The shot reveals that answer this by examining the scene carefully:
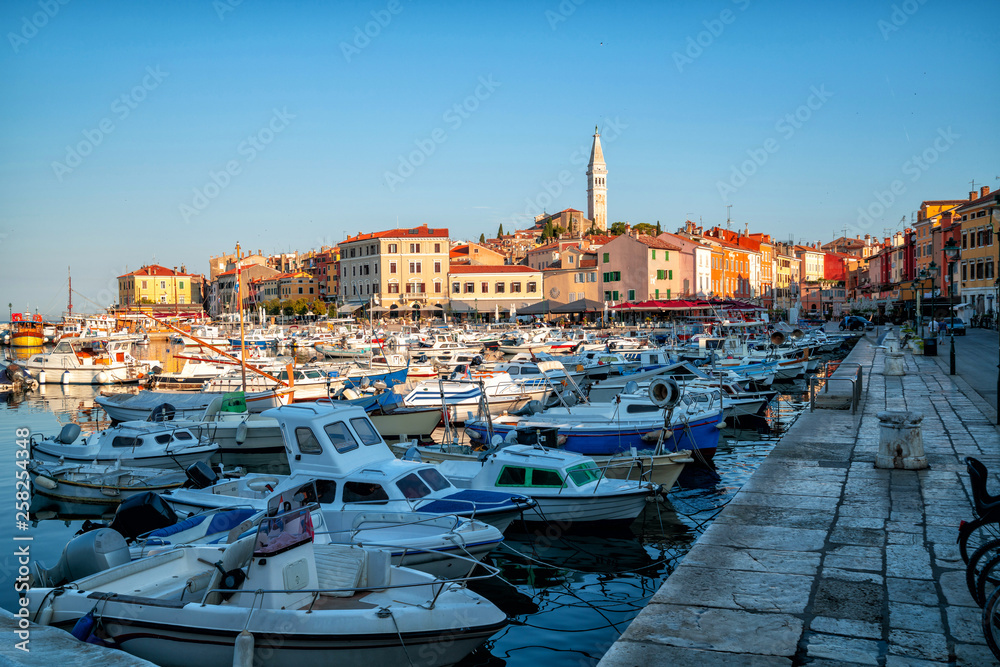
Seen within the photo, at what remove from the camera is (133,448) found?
59.3 ft

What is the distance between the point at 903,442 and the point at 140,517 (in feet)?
37.2

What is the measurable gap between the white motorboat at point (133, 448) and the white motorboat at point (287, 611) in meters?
10.5

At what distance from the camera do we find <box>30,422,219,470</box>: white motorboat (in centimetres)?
1777

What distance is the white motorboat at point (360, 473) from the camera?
11141 mm

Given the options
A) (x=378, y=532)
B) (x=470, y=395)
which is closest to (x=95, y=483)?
(x=378, y=532)

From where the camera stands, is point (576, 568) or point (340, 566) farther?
point (576, 568)

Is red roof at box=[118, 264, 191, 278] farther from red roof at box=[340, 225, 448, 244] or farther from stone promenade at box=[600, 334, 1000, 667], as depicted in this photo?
stone promenade at box=[600, 334, 1000, 667]

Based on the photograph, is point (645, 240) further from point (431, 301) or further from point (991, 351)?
point (991, 351)

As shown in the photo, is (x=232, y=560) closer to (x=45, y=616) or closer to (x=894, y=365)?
(x=45, y=616)

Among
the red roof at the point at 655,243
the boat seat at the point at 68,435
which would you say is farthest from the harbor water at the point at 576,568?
the red roof at the point at 655,243

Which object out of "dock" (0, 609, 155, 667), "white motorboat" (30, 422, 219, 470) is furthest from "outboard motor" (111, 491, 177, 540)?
"white motorboat" (30, 422, 219, 470)

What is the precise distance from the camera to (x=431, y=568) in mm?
9734

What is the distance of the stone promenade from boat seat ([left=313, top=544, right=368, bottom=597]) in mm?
3100

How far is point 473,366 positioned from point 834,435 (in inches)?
877
